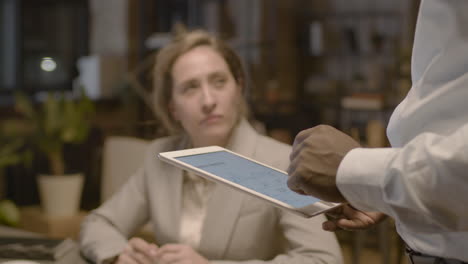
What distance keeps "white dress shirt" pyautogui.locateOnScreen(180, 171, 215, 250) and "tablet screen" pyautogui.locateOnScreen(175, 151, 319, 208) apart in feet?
2.02

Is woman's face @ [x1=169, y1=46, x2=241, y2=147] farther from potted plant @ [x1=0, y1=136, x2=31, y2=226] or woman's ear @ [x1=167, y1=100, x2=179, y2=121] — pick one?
potted plant @ [x1=0, y1=136, x2=31, y2=226]

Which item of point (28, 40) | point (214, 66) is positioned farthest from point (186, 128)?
point (28, 40)

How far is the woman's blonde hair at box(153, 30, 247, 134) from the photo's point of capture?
5.75 ft

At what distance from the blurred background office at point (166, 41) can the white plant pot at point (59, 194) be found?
60 cm

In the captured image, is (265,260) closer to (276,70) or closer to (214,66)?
(214,66)

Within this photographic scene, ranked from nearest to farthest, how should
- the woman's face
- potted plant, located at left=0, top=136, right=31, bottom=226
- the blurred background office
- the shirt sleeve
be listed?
the shirt sleeve, the woman's face, potted plant, located at left=0, top=136, right=31, bottom=226, the blurred background office

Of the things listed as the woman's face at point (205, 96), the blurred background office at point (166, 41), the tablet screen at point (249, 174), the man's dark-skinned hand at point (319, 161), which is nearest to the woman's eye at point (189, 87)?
the woman's face at point (205, 96)

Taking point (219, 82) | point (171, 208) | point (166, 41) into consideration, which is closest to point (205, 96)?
point (219, 82)

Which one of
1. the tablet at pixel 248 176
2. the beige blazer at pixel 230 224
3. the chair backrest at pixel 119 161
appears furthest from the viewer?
the chair backrest at pixel 119 161

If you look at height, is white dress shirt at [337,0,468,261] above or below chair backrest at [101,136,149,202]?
above

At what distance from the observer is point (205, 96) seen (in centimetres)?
163

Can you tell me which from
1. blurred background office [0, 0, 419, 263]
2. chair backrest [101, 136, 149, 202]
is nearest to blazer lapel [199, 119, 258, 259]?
chair backrest [101, 136, 149, 202]

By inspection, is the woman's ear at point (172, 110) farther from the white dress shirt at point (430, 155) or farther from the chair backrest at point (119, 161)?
the white dress shirt at point (430, 155)

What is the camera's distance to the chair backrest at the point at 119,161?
2357 millimetres
